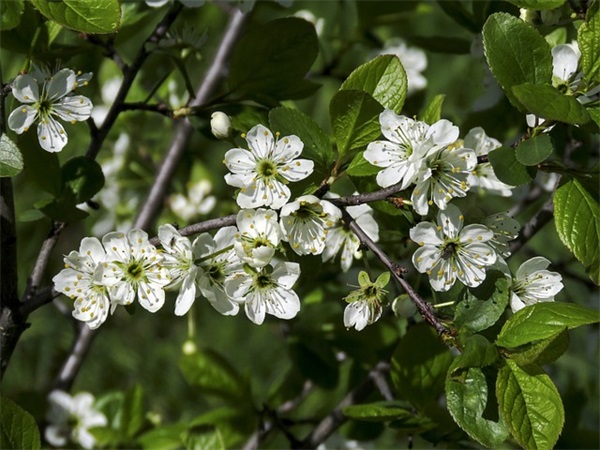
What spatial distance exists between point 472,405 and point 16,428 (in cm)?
50

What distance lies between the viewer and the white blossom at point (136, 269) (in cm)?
90

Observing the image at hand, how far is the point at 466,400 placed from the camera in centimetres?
82

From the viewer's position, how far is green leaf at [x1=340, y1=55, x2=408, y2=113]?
916 millimetres

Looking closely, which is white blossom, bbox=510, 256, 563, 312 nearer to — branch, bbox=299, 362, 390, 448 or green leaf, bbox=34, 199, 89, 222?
branch, bbox=299, 362, 390, 448

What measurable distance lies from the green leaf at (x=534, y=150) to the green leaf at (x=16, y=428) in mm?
603

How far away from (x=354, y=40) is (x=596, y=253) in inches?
31.8

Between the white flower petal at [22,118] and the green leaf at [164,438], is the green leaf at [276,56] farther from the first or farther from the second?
the green leaf at [164,438]

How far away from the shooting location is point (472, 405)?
0.82 metres

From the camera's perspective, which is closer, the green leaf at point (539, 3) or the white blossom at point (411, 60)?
the green leaf at point (539, 3)

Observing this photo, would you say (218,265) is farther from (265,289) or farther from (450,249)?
(450,249)

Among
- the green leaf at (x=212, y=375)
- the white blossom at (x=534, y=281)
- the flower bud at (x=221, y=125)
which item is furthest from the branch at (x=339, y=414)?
the flower bud at (x=221, y=125)

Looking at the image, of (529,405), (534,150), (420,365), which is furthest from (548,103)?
(420,365)

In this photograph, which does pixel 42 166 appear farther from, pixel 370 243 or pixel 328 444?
pixel 328 444

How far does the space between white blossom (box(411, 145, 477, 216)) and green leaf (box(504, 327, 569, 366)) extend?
0.56 ft
